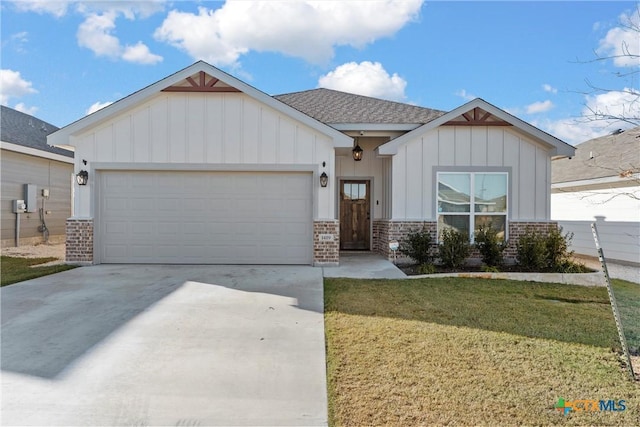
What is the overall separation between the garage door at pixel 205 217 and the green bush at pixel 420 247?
241 cm

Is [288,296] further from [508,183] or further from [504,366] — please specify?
[508,183]

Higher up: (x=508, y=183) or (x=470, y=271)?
(x=508, y=183)

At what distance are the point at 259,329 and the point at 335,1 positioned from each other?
829cm

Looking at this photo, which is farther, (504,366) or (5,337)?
(5,337)

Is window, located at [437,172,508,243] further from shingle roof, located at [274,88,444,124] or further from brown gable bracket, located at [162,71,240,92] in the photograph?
brown gable bracket, located at [162,71,240,92]

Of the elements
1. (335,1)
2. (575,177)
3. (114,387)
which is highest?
(335,1)

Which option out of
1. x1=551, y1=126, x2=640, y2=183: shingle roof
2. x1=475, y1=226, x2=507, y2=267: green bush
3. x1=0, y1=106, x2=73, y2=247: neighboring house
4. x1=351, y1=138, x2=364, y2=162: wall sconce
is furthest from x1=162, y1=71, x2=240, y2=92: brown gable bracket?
x1=551, y1=126, x2=640, y2=183: shingle roof

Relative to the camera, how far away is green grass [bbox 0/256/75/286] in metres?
6.97

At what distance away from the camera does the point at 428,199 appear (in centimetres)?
921

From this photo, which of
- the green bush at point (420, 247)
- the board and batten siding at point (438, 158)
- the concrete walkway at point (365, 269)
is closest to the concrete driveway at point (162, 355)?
the concrete walkway at point (365, 269)

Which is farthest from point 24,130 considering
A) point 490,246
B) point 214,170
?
point 490,246

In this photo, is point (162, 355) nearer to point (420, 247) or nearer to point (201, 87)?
point (420, 247)

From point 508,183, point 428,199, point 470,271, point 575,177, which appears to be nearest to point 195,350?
point 470,271

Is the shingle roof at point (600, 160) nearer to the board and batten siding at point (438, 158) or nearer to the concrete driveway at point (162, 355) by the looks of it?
the board and batten siding at point (438, 158)
